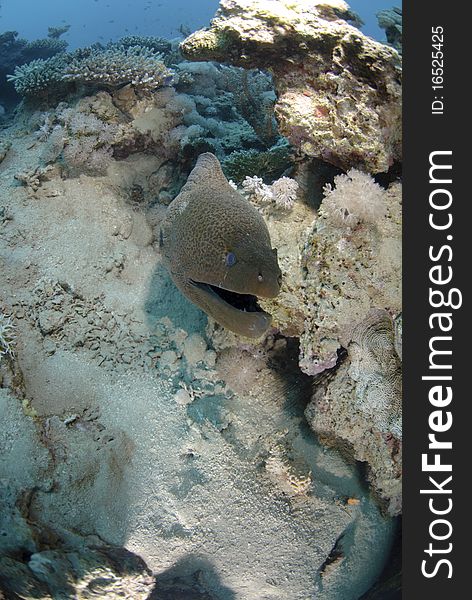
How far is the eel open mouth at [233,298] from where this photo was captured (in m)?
2.63

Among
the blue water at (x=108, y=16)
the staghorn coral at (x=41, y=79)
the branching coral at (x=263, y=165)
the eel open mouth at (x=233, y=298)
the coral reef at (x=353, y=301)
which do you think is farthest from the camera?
the blue water at (x=108, y=16)

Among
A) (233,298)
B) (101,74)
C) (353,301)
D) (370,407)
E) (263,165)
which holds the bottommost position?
(370,407)

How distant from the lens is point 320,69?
144 inches

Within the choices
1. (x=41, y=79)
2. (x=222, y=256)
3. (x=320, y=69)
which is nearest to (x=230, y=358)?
(x=222, y=256)

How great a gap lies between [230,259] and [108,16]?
3180 inches

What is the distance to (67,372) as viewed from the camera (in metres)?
3.66

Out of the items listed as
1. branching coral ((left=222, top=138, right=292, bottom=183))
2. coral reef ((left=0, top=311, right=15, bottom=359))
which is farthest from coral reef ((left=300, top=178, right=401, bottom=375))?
coral reef ((left=0, top=311, right=15, bottom=359))

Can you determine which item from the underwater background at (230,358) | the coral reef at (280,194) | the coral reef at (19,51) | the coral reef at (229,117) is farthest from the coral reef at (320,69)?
the coral reef at (19,51)

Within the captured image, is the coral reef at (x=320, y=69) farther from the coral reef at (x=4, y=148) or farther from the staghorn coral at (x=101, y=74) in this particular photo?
the coral reef at (x=4, y=148)

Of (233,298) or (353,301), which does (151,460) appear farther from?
(353,301)

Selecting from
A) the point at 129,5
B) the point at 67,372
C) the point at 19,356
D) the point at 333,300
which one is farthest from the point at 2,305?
the point at 129,5

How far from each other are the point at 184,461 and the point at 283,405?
1.02 meters

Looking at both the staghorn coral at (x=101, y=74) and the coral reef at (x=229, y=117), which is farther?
the staghorn coral at (x=101, y=74)

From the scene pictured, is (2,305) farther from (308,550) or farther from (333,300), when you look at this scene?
(308,550)
